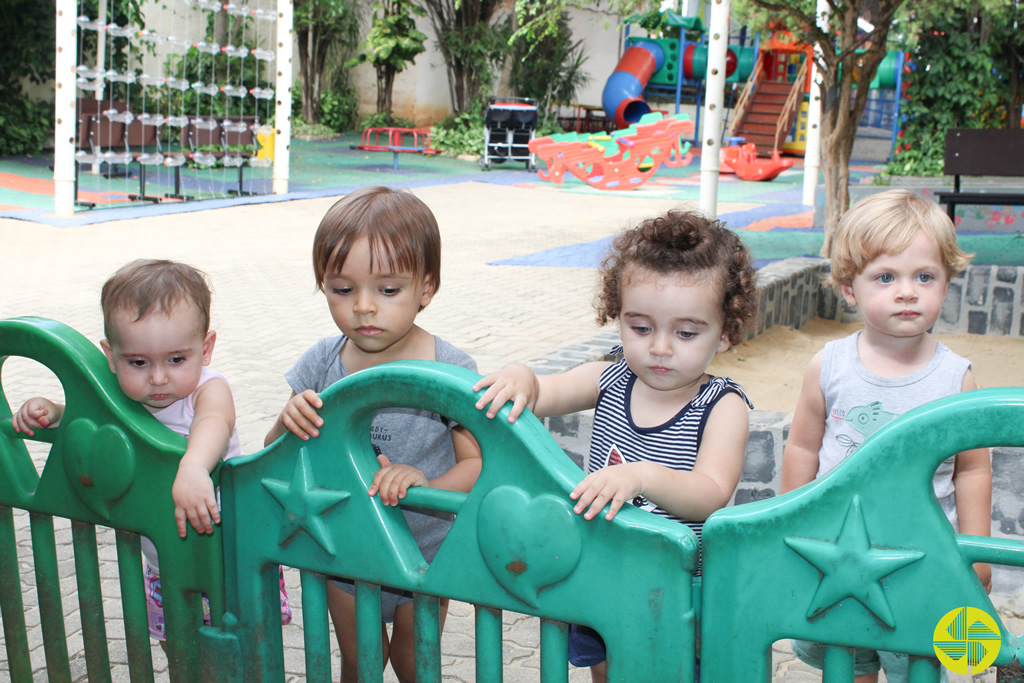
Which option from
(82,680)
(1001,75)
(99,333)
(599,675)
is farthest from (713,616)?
(1001,75)

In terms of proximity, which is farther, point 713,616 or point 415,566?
point 415,566

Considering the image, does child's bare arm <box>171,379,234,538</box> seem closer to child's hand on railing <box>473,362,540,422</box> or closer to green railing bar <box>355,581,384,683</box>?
green railing bar <box>355,581,384,683</box>

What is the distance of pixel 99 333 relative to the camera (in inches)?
257

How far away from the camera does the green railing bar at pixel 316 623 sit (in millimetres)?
1726

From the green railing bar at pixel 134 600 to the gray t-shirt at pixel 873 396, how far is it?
147cm

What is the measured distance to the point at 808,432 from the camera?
90.4 inches

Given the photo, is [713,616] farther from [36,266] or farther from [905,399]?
[36,266]

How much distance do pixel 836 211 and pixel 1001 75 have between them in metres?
8.16

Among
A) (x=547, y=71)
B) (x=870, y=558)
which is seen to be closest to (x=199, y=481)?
(x=870, y=558)

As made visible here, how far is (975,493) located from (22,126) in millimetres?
19329

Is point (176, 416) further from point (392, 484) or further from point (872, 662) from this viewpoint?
point (872, 662)

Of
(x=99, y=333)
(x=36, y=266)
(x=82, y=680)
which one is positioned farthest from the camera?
(x=36, y=266)

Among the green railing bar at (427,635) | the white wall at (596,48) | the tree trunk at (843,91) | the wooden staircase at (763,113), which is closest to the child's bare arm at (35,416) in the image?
the green railing bar at (427,635)

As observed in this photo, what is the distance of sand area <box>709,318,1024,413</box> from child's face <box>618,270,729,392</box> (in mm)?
2824
